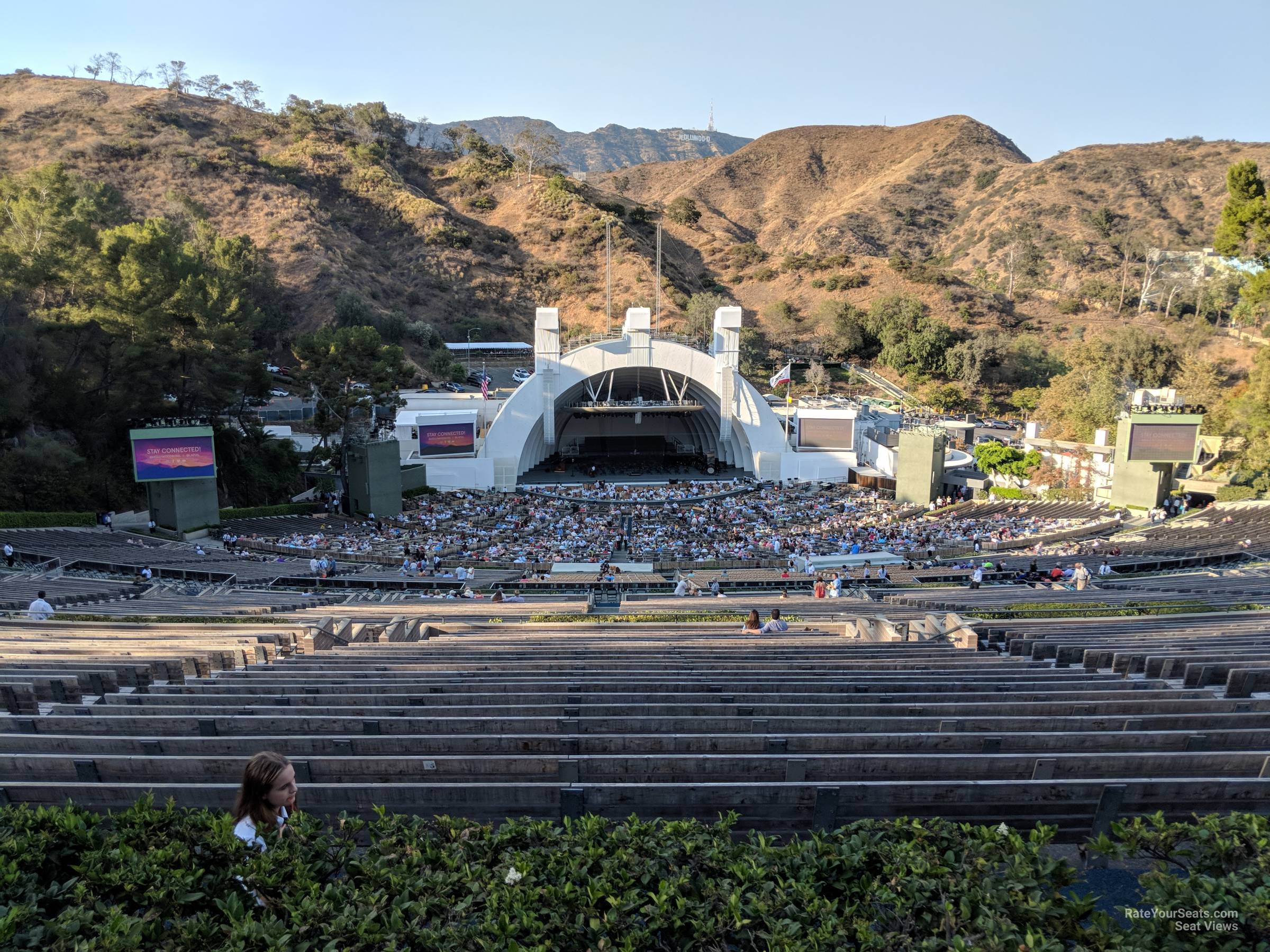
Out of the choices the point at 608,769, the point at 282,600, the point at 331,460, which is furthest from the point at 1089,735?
the point at 331,460

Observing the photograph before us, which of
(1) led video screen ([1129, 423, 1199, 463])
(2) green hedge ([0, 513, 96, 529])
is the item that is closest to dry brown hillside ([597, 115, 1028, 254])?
A: (1) led video screen ([1129, 423, 1199, 463])

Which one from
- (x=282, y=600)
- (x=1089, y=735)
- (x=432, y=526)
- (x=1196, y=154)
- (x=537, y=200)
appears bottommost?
(x=432, y=526)

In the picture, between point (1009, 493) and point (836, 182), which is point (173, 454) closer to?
point (1009, 493)

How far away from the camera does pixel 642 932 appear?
9.16 ft

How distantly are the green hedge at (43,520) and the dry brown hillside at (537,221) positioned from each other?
1538 inches

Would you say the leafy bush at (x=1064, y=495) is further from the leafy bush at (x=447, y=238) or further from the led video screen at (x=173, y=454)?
the leafy bush at (x=447, y=238)

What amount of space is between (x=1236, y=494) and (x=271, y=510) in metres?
39.5

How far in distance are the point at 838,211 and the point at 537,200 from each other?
5097 cm

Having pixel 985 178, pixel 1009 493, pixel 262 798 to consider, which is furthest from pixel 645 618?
pixel 985 178

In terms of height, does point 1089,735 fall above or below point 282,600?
above

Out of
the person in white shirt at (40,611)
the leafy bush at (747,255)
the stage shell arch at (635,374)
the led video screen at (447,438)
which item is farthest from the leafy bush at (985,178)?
the person in white shirt at (40,611)

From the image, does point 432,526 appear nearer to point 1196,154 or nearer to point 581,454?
point 581,454

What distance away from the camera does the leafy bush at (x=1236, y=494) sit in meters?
29.9

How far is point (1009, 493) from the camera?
36281 millimetres
